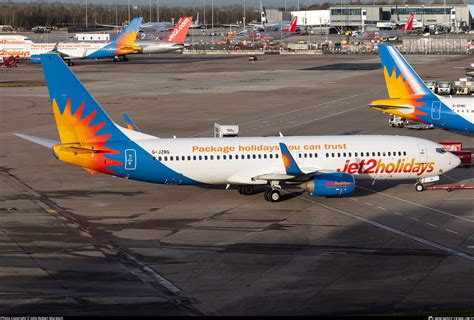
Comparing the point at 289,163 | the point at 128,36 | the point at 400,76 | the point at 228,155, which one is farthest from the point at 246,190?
the point at 128,36

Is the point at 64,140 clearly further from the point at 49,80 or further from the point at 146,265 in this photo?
the point at 146,265

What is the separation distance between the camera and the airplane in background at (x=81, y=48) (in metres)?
187

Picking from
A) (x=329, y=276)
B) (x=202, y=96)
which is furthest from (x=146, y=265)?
(x=202, y=96)

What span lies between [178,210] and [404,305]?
21.6m

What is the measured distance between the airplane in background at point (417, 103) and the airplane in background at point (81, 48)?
371ft

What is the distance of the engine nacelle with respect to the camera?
180ft

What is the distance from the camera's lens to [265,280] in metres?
40.2

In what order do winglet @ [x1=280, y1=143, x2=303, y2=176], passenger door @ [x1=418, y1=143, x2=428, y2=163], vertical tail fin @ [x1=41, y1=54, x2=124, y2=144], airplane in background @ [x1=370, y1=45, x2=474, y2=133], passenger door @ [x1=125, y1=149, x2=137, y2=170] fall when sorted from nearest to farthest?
vertical tail fin @ [x1=41, y1=54, x2=124, y2=144]
winglet @ [x1=280, y1=143, x2=303, y2=176]
passenger door @ [x1=125, y1=149, x2=137, y2=170]
passenger door @ [x1=418, y1=143, x2=428, y2=163]
airplane in background @ [x1=370, y1=45, x2=474, y2=133]

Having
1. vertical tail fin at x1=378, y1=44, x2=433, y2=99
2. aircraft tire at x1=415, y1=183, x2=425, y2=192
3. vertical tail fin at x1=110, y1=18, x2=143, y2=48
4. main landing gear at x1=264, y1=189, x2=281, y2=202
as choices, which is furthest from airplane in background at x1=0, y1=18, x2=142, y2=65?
main landing gear at x1=264, y1=189, x2=281, y2=202

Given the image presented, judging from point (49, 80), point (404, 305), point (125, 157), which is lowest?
point (404, 305)

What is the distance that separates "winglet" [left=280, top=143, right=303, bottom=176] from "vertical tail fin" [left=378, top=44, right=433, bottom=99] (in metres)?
27.6

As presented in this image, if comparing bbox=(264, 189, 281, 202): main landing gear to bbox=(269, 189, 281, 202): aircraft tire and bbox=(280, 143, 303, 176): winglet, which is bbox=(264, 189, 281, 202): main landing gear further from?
bbox=(280, 143, 303, 176): winglet

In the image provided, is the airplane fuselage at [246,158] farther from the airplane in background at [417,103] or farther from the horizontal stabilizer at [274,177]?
the airplane in background at [417,103]

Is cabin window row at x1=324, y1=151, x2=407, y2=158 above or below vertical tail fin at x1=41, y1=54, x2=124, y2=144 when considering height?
below
